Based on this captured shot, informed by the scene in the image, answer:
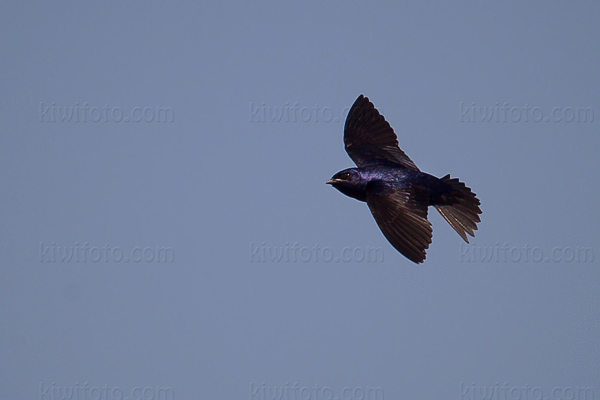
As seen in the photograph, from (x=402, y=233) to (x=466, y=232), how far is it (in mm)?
1250

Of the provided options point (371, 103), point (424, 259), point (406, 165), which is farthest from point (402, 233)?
point (371, 103)

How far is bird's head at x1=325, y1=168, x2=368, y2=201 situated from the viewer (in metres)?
12.9

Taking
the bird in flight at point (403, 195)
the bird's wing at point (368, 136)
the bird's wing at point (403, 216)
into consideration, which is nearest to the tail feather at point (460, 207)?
the bird in flight at point (403, 195)

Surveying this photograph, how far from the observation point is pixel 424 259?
39.1 feet

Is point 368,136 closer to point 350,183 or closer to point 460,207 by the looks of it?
point 350,183

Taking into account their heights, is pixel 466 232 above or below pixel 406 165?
below

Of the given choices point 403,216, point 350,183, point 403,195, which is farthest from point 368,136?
point 403,216

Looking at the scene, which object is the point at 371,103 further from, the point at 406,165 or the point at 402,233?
the point at 402,233

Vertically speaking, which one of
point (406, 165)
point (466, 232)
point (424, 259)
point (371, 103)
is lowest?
point (424, 259)

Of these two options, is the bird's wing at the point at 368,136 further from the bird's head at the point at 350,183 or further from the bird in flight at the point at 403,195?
the bird's head at the point at 350,183

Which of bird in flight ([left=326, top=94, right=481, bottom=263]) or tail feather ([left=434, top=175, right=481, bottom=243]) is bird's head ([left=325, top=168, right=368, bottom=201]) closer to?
bird in flight ([left=326, top=94, right=481, bottom=263])

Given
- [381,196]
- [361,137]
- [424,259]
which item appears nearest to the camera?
[424,259]

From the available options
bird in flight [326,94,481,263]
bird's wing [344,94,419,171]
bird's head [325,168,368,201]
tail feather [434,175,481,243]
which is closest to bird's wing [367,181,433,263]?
bird in flight [326,94,481,263]

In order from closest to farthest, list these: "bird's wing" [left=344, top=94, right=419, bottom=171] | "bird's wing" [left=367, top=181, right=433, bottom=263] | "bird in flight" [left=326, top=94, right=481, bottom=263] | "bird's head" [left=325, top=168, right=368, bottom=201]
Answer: "bird's wing" [left=367, top=181, right=433, bottom=263] < "bird in flight" [left=326, top=94, right=481, bottom=263] < "bird's head" [left=325, top=168, right=368, bottom=201] < "bird's wing" [left=344, top=94, right=419, bottom=171]
